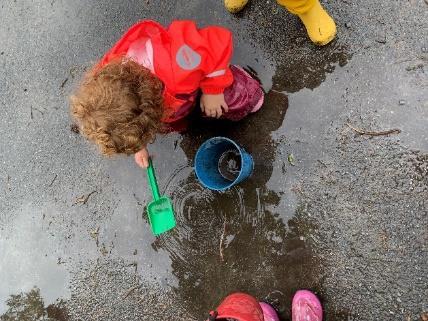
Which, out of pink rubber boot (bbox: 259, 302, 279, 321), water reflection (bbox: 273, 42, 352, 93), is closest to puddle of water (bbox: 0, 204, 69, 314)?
pink rubber boot (bbox: 259, 302, 279, 321)

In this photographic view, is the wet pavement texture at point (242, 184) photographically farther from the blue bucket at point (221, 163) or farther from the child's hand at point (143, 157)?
the child's hand at point (143, 157)

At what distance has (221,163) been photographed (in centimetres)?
280

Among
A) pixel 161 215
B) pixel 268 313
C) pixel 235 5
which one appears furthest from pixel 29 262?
pixel 235 5

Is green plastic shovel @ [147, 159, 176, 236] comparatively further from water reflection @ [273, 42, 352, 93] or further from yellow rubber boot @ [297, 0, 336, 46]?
yellow rubber boot @ [297, 0, 336, 46]

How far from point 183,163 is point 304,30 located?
3.31 feet

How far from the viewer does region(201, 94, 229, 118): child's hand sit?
2.32 m

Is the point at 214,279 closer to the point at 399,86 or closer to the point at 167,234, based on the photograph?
the point at 167,234

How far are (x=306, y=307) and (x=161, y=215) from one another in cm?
92

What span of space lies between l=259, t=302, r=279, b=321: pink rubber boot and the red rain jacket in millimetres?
1150

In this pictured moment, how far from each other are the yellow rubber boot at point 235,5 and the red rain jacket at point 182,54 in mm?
545

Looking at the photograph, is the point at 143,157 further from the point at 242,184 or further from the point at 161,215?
the point at 242,184

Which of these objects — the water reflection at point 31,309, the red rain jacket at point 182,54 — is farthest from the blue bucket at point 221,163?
the water reflection at point 31,309

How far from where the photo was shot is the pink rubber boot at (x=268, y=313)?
8.23ft

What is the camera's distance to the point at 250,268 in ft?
8.63
